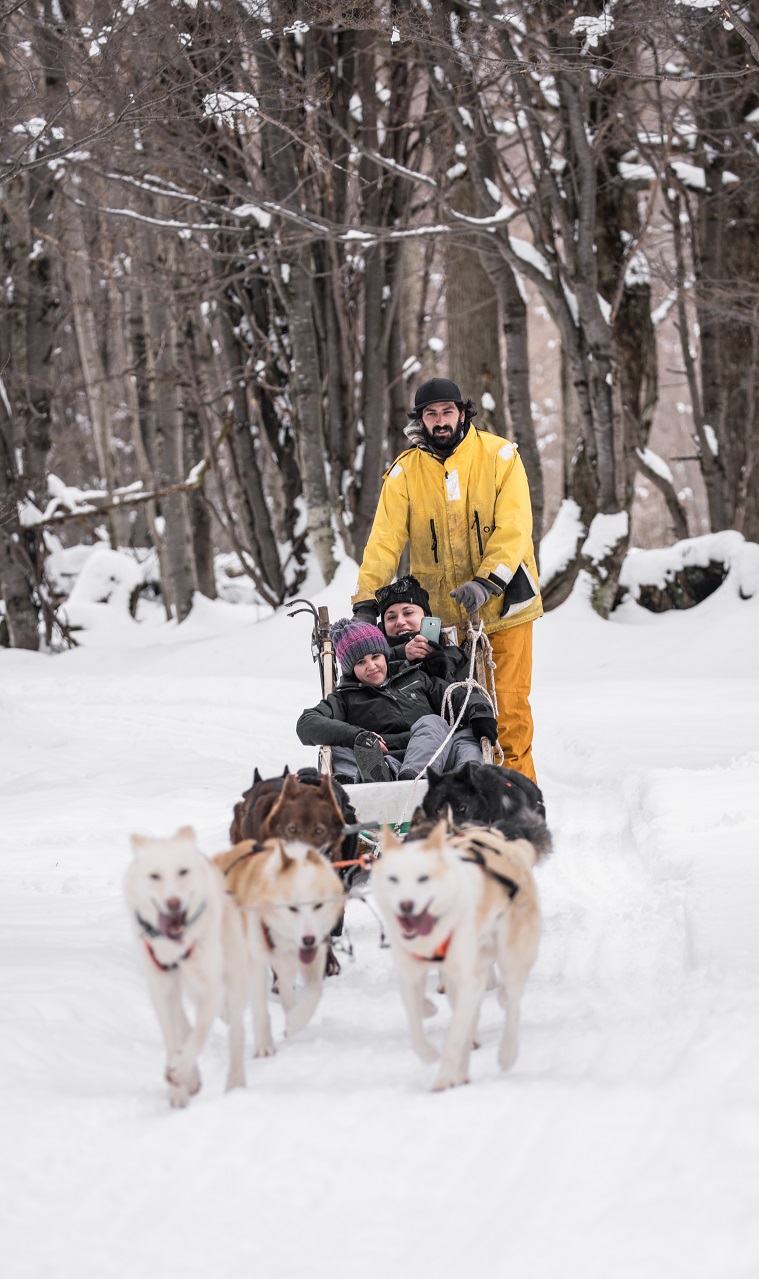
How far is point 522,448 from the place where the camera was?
1281cm

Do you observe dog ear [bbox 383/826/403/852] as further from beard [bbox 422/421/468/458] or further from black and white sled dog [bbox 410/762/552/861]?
beard [bbox 422/421/468/458]

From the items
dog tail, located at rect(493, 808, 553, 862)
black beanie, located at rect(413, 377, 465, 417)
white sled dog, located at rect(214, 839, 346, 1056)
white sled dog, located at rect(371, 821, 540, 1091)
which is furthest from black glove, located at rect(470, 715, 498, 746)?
white sled dog, located at rect(214, 839, 346, 1056)

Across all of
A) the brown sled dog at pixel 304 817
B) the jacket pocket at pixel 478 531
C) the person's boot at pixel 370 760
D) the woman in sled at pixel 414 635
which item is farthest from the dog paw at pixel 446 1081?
the jacket pocket at pixel 478 531

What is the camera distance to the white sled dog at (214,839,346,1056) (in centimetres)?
276

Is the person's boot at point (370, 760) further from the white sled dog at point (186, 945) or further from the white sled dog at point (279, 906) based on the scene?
the white sled dog at point (186, 945)

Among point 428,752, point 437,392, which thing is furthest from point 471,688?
point 437,392

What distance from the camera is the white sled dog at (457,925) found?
258 centimetres

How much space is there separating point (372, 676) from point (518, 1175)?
3.41 m

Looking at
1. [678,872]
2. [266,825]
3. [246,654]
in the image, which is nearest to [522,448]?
[246,654]

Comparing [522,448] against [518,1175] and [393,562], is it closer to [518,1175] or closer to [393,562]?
[393,562]

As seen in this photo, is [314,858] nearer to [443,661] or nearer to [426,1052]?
[426,1052]

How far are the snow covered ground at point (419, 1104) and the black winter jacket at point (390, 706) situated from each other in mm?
767

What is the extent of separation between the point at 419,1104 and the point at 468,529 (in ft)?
12.5

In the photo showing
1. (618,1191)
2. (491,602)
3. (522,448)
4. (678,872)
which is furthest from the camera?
(522,448)
